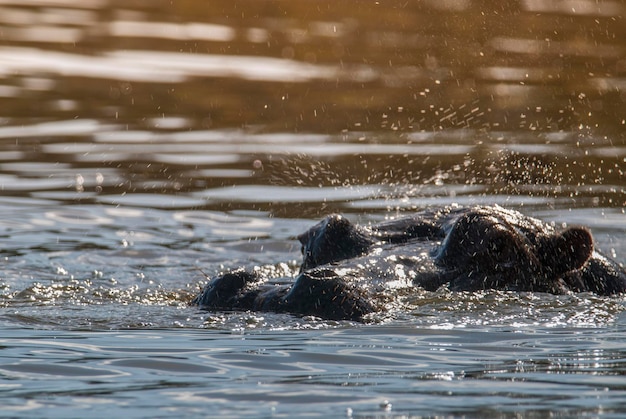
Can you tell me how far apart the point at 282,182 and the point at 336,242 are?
5.22 meters

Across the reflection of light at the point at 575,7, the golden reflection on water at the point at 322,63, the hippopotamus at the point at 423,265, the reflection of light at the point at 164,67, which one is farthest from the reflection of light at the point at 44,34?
the hippopotamus at the point at 423,265

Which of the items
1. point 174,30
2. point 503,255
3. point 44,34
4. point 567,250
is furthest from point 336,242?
point 174,30

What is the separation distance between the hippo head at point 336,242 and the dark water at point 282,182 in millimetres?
792

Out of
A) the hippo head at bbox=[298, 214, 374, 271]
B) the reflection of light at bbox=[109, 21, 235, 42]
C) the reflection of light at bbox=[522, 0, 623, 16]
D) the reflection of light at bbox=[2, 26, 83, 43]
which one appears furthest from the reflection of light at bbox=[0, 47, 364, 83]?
the hippo head at bbox=[298, 214, 374, 271]

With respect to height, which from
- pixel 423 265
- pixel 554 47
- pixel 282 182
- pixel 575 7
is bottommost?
pixel 423 265

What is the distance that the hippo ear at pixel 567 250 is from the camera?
7102mm

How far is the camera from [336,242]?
7469 millimetres

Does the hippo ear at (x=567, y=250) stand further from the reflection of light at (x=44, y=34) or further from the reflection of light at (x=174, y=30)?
the reflection of light at (x=44, y=34)

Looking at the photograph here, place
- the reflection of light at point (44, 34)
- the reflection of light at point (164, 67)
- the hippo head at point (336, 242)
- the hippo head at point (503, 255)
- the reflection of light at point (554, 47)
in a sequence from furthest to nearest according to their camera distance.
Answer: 1. the reflection of light at point (554, 47)
2. the reflection of light at point (44, 34)
3. the reflection of light at point (164, 67)
4. the hippo head at point (336, 242)
5. the hippo head at point (503, 255)

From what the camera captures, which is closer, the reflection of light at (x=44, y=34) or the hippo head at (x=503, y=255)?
the hippo head at (x=503, y=255)

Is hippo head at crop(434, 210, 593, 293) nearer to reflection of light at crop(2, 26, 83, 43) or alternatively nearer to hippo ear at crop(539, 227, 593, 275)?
hippo ear at crop(539, 227, 593, 275)

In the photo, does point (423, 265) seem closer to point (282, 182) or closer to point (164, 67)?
point (282, 182)

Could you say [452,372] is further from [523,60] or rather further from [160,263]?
[523,60]

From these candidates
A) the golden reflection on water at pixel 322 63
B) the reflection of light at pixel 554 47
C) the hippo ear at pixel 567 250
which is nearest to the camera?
the hippo ear at pixel 567 250
